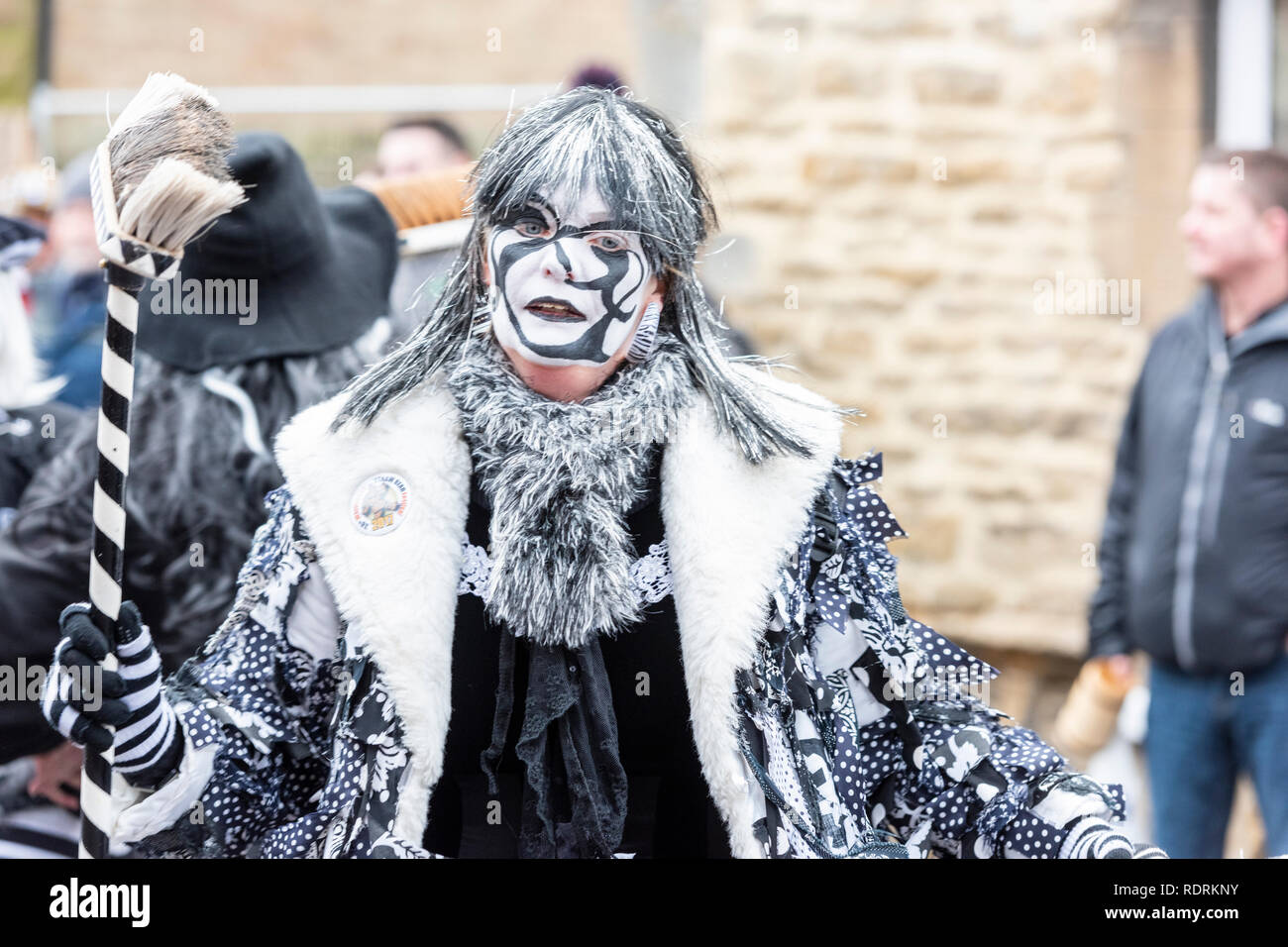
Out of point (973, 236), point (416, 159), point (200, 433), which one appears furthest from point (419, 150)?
point (200, 433)

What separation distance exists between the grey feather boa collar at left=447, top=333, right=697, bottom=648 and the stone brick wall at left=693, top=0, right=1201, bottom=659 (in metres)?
3.43

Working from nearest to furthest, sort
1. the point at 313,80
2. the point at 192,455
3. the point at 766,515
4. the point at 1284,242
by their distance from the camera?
the point at 766,515, the point at 192,455, the point at 1284,242, the point at 313,80

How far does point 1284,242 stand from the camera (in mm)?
4574

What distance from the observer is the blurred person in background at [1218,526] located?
4344 millimetres

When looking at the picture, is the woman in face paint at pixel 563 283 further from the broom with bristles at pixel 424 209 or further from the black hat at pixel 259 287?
the broom with bristles at pixel 424 209

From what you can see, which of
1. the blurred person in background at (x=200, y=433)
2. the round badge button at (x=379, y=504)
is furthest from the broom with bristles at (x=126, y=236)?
the blurred person in background at (x=200, y=433)

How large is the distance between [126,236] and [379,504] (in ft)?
1.69

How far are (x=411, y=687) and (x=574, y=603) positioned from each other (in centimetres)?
26

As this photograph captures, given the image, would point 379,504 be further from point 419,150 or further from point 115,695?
point 419,150

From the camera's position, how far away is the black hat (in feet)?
11.3

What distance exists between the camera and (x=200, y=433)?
3387mm
